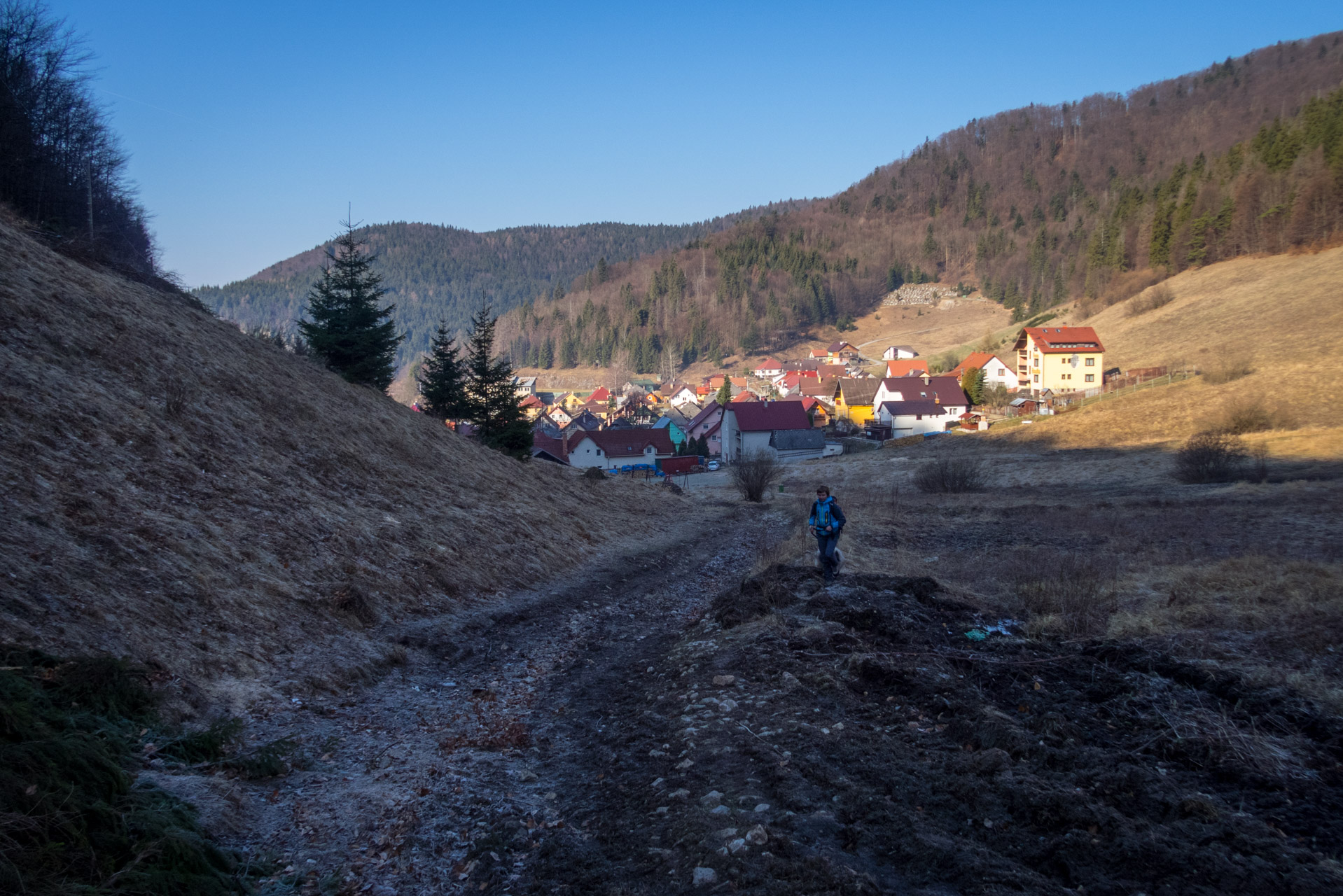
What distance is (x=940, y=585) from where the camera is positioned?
12.3m

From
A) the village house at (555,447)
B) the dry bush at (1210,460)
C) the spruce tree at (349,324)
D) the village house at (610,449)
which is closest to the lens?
the spruce tree at (349,324)

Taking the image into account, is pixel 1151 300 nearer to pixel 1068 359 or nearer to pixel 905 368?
pixel 1068 359

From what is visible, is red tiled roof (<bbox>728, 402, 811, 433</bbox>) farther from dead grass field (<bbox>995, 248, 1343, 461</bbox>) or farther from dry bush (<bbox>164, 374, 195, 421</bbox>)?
dry bush (<bbox>164, 374, 195, 421</bbox>)

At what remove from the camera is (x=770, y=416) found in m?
70.2

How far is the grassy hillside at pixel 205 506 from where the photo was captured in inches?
291

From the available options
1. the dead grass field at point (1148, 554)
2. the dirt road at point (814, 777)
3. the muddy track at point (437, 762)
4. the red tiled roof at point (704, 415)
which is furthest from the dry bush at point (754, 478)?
the red tiled roof at point (704, 415)

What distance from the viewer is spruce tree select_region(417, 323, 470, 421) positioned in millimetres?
30172

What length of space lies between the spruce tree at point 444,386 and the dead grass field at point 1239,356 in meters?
36.5

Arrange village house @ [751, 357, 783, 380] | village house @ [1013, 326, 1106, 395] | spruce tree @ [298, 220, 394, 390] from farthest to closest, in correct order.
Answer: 1. village house @ [751, 357, 783, 380]
2. village house @ [1013, 326, 1106, 395]
3. spruce tree @ [298, 220, 394, 390]

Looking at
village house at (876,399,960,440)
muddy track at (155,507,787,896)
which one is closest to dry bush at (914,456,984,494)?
muddy track at (155,507,787,896)

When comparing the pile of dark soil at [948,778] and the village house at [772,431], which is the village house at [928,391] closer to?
the village house at [772,431]

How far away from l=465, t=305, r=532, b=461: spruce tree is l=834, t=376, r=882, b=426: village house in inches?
2276

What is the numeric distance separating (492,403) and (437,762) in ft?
83.5

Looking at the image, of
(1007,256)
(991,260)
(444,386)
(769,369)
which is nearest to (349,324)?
(444,386)
